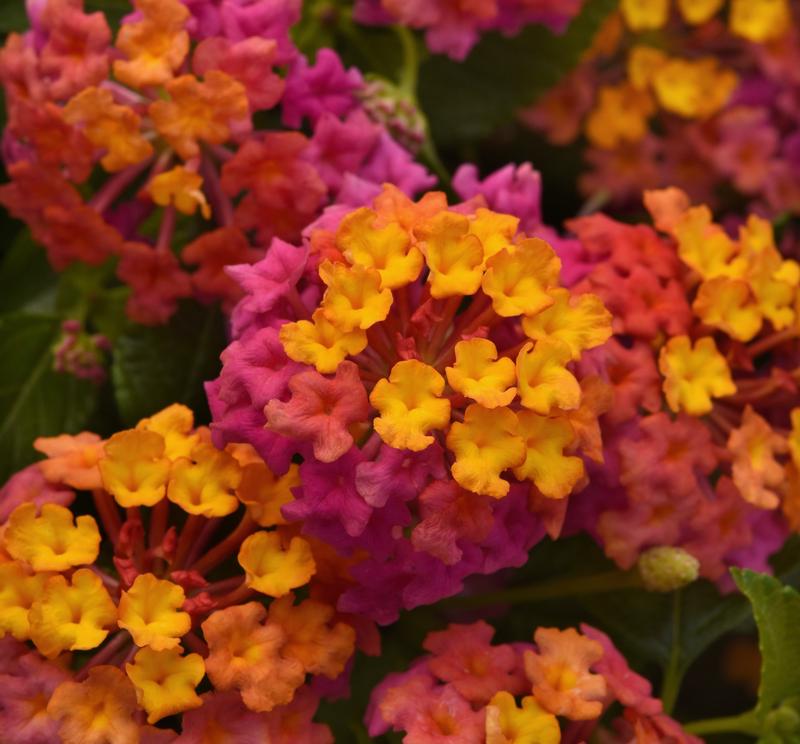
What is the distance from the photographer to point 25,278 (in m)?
0.97

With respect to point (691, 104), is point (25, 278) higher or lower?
lower

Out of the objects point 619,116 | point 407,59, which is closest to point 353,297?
point 407,59

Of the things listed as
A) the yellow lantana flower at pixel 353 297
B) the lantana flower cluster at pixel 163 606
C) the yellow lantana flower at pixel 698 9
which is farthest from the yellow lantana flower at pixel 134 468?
the yellow lantana flower at pixel 698 9

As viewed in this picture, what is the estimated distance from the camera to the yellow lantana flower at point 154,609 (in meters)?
0.63

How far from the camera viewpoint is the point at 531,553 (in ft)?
2.76

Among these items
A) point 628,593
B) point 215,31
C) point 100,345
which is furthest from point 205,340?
point 628,593

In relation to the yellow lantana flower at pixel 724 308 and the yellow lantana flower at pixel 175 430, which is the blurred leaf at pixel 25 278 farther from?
the yellow lantana flower at pixel 724 308

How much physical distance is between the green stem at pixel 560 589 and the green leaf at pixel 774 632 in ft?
0.32

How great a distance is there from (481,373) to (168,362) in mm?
286

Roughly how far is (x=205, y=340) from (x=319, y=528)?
256 mm

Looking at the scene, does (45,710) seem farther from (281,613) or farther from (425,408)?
(425,408)

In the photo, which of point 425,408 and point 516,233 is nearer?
point 425,408

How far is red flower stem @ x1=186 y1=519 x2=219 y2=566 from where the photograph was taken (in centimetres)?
70

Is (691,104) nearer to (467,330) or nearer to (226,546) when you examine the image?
(467,330)
